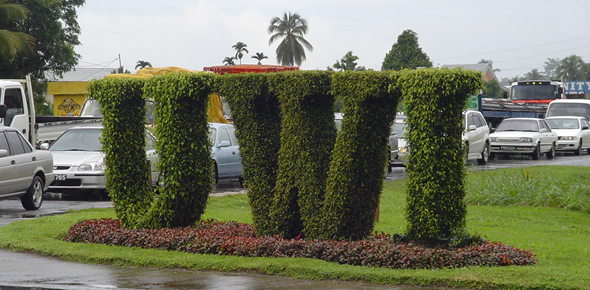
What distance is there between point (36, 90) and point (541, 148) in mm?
22443

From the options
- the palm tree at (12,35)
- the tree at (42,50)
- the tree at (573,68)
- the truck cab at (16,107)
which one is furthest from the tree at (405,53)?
the tree at (573,68)

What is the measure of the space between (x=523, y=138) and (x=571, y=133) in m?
5.90

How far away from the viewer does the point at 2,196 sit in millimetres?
13078

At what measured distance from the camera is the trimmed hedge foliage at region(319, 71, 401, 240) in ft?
26.7

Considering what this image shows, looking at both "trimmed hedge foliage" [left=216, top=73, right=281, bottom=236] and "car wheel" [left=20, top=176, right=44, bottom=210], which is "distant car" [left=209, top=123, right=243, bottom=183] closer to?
"car wheel" [left=20, top=176, right=44, bottom=210]

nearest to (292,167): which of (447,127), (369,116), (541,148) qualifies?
(369,116)

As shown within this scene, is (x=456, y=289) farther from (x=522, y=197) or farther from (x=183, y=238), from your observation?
(x=522, y=197)

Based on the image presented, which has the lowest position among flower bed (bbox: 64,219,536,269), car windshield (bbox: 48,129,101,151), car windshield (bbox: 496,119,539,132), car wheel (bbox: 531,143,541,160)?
car wheel (bbox: 531,143,541,160)

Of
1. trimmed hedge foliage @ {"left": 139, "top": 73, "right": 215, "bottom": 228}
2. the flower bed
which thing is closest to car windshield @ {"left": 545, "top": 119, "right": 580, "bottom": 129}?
the flower bed

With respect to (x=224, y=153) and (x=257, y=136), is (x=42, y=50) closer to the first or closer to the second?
(x=224, y=153)

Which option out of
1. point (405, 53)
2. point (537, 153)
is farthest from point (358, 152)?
point (405, 53)

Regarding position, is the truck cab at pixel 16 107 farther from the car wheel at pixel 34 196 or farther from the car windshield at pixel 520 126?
the car windshield at pixel 520 126

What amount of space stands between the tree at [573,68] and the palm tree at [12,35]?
92.3m

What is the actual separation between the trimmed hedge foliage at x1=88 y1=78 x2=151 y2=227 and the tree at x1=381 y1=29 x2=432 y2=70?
125ft
